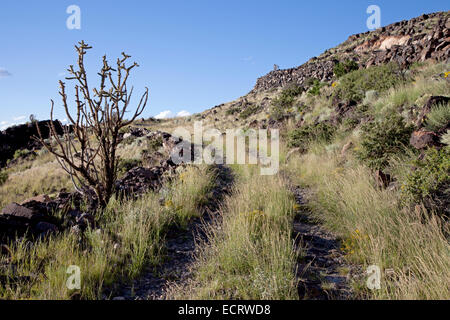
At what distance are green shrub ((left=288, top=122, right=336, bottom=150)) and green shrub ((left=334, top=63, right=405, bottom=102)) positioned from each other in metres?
2.60

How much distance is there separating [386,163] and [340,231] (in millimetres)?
2460

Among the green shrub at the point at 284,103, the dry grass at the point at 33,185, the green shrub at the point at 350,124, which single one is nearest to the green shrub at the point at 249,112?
the green shrub at the point at 284,103

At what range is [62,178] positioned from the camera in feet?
42.5

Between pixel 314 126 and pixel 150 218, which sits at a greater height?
pixel 314 126

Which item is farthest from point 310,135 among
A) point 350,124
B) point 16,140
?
point 16,140

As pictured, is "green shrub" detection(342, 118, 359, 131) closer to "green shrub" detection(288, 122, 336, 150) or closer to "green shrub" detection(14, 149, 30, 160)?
"green shrub" detection(288, 122, 336, 150)

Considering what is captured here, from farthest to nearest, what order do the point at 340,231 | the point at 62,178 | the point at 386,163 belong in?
the point at 62,178, the point at 386,163, the point at 340,231

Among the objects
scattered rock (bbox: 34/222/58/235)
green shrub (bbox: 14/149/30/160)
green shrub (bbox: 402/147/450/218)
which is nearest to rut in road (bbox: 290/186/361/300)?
green shrub (bbox: 402/147/450/218)

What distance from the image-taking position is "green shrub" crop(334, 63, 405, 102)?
39.8 feet

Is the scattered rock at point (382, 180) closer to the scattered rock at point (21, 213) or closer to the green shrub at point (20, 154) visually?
the scattered rock at point (21, 213)

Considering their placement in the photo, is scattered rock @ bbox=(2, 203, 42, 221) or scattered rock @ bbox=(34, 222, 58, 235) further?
scattered rock @ bbox=(2, 203, 42, 221)

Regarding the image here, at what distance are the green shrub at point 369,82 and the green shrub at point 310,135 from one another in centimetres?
260
